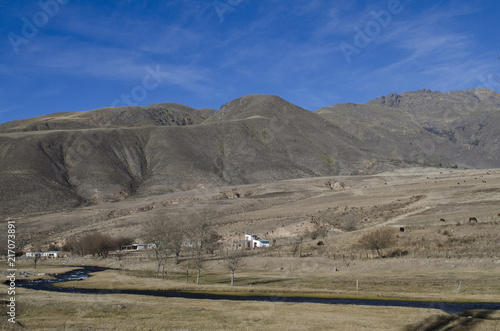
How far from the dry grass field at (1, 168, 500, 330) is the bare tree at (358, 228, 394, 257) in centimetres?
81

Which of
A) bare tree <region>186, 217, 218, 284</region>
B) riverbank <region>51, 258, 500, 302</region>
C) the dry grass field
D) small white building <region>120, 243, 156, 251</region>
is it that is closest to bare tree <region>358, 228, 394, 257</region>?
the dry grass field

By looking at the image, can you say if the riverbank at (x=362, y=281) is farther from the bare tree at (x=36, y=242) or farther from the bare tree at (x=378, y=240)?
the bare tree at (x=36, y=242)

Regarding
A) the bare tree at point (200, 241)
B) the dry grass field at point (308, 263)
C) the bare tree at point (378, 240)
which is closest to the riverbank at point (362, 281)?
the dry grass field at point (308, 263)

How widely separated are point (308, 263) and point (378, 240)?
35.9ft

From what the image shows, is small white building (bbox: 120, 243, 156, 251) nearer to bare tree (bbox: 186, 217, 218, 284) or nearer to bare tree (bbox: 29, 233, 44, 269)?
bare tree (bbox: 186, 217, 218, 284)

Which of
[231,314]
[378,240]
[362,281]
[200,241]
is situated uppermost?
[200,241]

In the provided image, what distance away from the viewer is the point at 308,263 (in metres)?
58.5

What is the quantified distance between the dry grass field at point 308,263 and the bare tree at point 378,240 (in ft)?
2.65

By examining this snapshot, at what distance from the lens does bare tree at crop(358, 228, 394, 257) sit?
2404 inches

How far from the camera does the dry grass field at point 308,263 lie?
85.6ft

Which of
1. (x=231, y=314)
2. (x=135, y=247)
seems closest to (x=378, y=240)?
(x=231, y=314)

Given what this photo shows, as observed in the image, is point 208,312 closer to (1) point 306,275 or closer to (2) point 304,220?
(1) point 306,275

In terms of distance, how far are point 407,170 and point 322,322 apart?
17011 cm

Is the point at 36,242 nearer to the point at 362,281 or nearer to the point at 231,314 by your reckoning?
the point at 362,281
